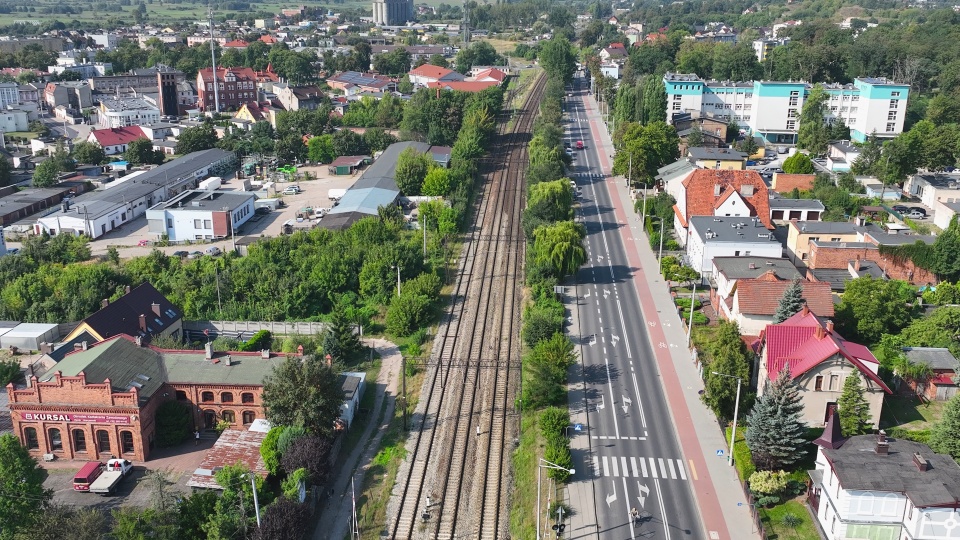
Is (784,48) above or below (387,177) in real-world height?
above

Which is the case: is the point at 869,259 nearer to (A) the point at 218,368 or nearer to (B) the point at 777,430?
(B) the point at 777,430

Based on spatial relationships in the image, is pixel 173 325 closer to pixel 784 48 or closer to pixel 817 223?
pixel 817 223

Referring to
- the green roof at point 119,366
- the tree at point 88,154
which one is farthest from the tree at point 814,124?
the tree at point 88,154

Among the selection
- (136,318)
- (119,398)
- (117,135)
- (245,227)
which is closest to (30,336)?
(136,318)

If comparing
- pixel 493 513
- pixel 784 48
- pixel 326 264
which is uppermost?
pixel 784 48

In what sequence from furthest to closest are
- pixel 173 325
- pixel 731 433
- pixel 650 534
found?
pixel 173 325 < pixel 731 433 < pixel 650 534

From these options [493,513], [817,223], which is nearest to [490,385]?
[493,513]

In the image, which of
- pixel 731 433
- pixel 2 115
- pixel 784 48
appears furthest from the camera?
pixel 784 48
